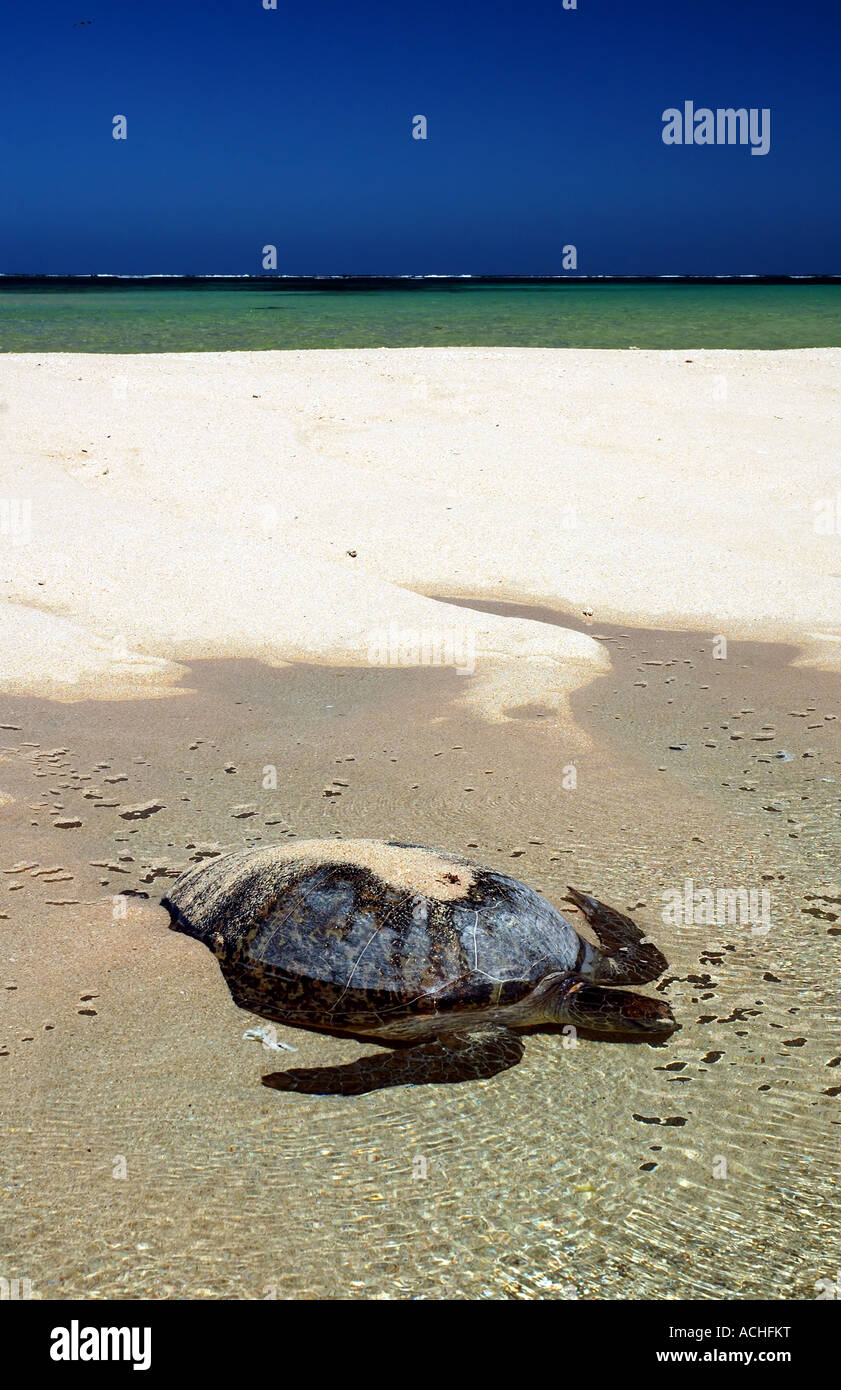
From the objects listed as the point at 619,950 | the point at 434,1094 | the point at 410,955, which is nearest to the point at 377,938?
the point at 410,955

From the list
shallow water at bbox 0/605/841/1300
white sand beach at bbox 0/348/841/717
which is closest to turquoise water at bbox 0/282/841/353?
white sand beach at bbox 0/348/841/717

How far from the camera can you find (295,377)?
1538cm

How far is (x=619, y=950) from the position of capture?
3.95 metres

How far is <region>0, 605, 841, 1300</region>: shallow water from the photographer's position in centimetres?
A: 271

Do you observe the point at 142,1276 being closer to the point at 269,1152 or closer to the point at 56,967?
the point at 269,1152

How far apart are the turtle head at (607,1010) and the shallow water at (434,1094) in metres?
0.07

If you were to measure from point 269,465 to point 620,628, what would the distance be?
16.3 ft

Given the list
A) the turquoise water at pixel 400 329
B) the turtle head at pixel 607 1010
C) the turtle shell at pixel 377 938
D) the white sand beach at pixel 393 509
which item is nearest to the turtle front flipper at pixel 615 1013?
the turtle head at pixel 607 1010

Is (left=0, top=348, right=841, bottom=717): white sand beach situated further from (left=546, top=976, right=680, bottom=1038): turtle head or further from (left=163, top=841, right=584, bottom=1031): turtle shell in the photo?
(left=546, top=976, right=680, bottom=1038): turtle head

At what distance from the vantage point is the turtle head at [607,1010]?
11.5 ft

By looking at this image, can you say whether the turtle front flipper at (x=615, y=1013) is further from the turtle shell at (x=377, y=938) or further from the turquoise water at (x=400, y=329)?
the turquoise water at (x=400, y=329)

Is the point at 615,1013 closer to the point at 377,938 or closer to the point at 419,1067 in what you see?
the point at 419,1067

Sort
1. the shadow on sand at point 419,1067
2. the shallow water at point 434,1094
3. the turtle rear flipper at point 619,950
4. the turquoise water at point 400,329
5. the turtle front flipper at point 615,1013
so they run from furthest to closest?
the turquoise water at point 400,329 < the turtle rear flipper at point 619,950 < the turtle front flipper at point 615,1013 < the shadow on sand at point 419,1067 < the shallow water at point 434,1094

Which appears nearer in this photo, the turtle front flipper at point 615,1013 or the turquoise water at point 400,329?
the turtle front flipper at point 615,1013
